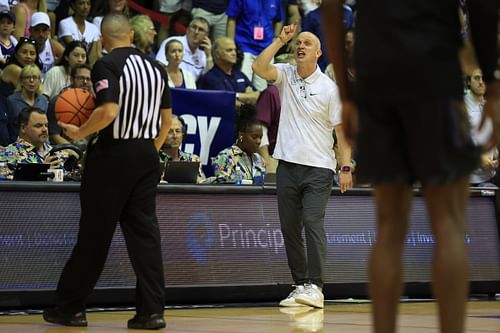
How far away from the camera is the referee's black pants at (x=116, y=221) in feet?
24.5

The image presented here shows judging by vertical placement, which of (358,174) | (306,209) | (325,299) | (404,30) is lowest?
(325,299)

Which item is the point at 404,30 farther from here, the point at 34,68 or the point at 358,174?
the point at 34,68

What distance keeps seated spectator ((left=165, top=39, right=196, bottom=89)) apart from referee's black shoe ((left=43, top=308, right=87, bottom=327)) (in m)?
6.50

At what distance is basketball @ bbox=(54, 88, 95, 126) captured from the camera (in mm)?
7656

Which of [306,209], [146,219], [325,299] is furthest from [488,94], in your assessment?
[325,299]

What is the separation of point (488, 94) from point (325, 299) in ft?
21.3

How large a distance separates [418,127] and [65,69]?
31.8 ft

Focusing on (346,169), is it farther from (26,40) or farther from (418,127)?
(418,127)

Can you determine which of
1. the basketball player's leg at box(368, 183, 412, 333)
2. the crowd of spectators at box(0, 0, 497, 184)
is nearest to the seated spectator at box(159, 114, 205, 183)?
the crowd of spectators at box(0, 0, 497, 184)

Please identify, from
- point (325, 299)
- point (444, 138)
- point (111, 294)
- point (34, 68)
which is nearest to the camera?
point (444, 138)

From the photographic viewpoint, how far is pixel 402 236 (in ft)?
13.8

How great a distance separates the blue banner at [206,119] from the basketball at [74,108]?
196 inches

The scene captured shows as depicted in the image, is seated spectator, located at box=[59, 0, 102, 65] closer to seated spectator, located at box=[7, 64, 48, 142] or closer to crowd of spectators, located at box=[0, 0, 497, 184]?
crowd of spectators, located at box=[0, 0, 497, 184]

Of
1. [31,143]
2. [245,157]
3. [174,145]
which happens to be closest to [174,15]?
[174,145]
